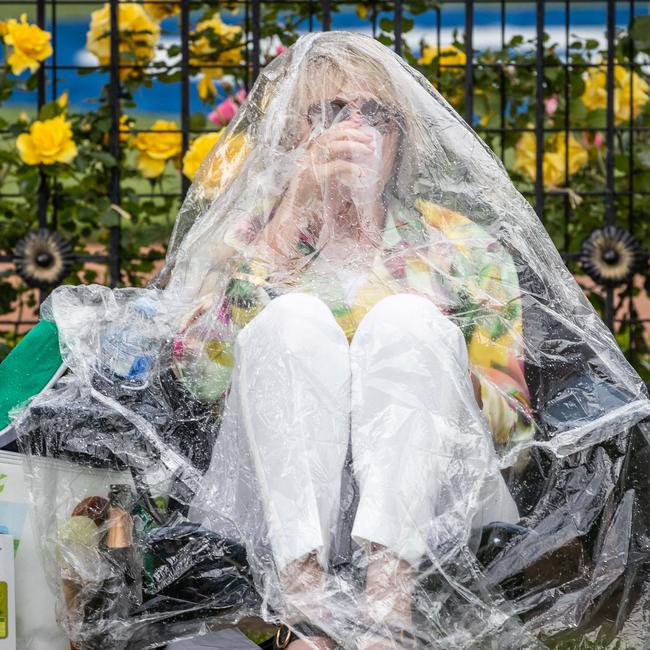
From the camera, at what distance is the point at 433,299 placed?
1.57 metres

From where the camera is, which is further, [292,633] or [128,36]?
[128,36]

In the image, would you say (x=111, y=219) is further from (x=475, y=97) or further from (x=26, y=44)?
(x=475, y=97)

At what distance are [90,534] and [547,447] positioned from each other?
598 millimetres

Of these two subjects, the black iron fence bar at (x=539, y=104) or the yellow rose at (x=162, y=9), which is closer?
the black iron fence bar at (x=539, y=104)

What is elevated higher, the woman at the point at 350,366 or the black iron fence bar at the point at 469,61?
the black iron fence bar at the point at 469,61

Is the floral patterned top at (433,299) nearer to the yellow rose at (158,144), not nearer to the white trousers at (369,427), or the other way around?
the white trousers at (369,427)

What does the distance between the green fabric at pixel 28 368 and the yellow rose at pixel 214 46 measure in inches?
56.8

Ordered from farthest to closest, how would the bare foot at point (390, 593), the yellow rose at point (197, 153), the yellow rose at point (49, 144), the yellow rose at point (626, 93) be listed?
the yellow rose at point (626, 93) → the yellow rose at point (49, 144) → the yellow rose at point (197, 153) → the bare foot at point (390, 593)

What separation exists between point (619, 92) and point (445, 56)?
45 cm

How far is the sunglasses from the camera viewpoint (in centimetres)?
167

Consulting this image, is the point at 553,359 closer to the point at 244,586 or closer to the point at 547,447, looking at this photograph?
the point at 547,447

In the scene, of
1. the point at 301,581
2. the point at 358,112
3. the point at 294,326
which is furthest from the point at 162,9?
the point at 301,581

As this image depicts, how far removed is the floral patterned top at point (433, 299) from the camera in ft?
5.05

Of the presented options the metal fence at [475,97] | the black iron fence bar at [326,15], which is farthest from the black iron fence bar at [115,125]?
the black iron fence bar at [326,15]
